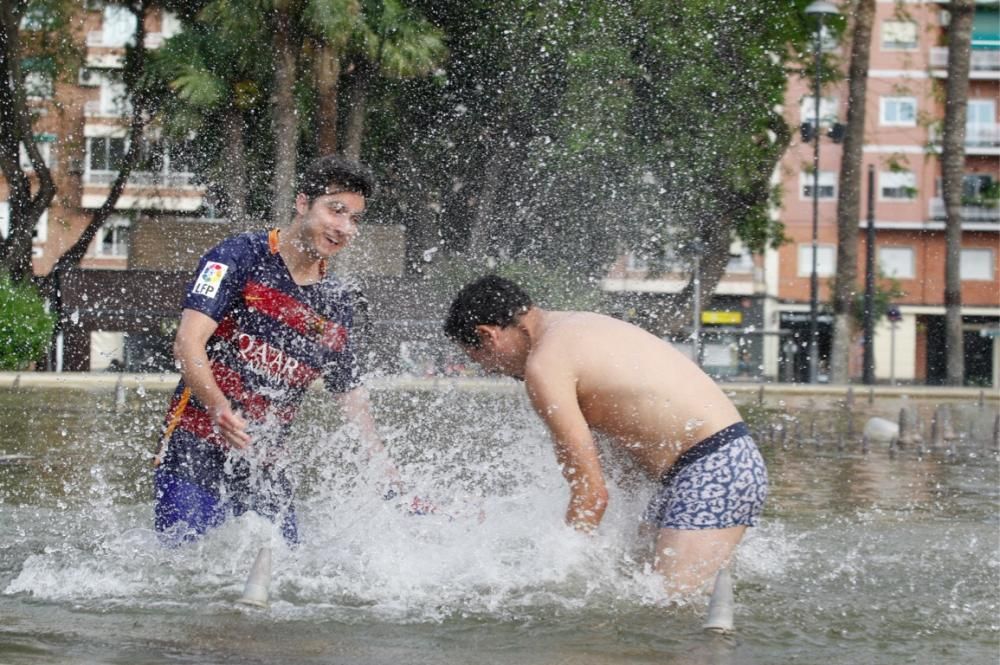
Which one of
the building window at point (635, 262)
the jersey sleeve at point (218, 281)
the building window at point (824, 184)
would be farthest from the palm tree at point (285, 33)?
the building window at point (824, 184)

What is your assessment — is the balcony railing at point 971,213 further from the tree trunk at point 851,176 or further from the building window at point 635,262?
the tree trunk at point 851,176

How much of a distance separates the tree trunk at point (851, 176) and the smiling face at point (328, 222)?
28.4 meters

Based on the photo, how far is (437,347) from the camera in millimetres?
27578

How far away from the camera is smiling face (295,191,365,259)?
18.0 ft

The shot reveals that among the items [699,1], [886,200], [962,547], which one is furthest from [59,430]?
[886,200]

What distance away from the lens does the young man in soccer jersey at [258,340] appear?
18.0ft

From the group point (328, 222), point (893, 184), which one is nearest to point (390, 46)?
point (328, 222)

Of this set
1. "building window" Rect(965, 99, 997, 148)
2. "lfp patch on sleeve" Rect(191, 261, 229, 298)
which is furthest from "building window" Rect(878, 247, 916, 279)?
"lfp patch on sleeve" Rect(191, 261, 229, 298)

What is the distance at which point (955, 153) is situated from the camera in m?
34.6

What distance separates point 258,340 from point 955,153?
3100cm

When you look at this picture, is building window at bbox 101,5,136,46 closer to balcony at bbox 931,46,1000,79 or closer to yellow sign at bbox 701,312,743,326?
yellow sign at bbox 701,312,743,326

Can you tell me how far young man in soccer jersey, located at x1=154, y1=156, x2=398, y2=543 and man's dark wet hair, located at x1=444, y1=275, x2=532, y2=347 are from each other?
521mm

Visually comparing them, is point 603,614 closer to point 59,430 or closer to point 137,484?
point 137,484

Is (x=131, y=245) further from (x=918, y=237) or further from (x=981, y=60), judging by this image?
(x=981, y=60)
